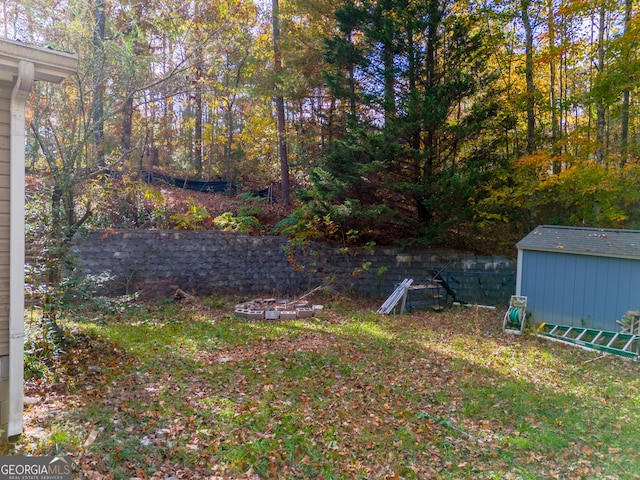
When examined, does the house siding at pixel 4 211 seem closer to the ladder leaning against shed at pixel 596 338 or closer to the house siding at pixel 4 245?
the house siding at pixel 4 245

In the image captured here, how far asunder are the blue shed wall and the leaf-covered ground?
111cm

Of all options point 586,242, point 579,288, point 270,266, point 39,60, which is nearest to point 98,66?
point 39,60

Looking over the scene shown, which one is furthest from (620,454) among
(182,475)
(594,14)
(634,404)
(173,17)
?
(594,14)

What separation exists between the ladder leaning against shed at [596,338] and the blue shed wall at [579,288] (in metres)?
0.20

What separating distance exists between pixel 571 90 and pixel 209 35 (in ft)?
33.7

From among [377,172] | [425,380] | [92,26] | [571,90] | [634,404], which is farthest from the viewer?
[571,90]

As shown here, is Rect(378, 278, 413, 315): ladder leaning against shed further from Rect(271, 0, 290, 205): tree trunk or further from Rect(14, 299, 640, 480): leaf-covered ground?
Rect(271, 0, 290, 205): tree trunk

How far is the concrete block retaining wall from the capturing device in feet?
28.9

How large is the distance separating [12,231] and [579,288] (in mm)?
8358

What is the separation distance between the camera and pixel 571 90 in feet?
37.4

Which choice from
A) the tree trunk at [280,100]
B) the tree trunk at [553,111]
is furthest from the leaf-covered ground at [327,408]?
the tree trunk at [280,100]

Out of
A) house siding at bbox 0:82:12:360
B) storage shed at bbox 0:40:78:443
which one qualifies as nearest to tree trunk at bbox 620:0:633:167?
storage shed at bbox 0:40:78:443

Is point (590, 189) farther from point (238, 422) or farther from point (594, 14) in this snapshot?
point (238, 422)

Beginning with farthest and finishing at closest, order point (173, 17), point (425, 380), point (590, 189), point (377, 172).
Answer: point (377, 172) → point (590, 189) → point (173, 17) → point (425, 380)
